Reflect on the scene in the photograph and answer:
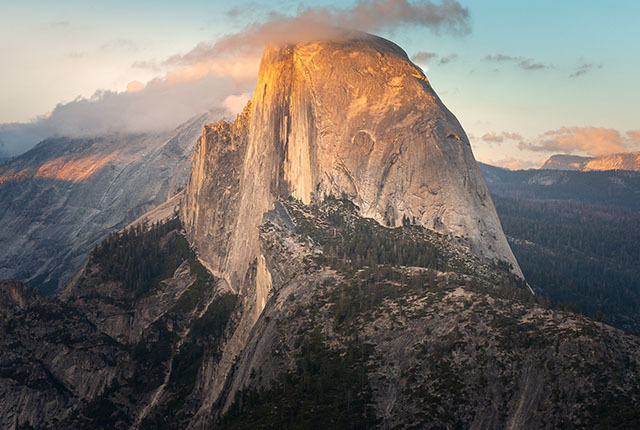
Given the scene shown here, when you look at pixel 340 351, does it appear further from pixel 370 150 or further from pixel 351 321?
pixel 370 150

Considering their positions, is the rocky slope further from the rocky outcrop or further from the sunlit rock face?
the sunlit rock face

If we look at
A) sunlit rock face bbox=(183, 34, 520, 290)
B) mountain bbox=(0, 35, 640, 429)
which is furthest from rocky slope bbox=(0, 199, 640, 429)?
sunlit rock face bbox=(183, 34, 520, 290)

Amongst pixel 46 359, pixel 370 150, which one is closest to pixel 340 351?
pixel 370 150

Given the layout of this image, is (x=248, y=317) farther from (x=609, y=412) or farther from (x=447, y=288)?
(x=609, y=412)

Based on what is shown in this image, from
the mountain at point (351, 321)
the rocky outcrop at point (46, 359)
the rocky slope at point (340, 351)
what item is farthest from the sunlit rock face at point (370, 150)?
the rocky outcrop at point (46, 359)

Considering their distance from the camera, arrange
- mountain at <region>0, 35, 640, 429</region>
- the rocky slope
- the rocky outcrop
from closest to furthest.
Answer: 1. the rocky slope
2. mountain at <region>0, 35, 640, 429</region>
3. the rocky outcrop

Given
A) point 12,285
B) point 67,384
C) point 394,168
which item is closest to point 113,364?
point 67,384
